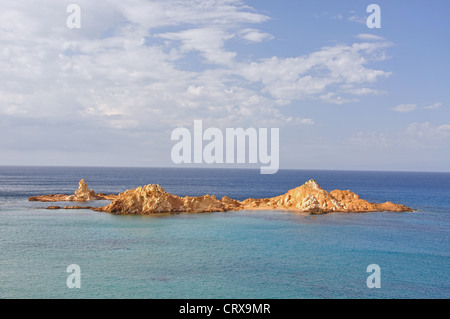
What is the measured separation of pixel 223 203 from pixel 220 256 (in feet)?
110

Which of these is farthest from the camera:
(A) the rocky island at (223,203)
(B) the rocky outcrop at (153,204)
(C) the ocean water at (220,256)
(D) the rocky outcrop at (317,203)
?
(D) the rocky outcrop at (317,203)

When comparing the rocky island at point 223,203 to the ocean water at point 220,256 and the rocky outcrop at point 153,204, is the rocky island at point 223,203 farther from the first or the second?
the ocean water at point 220,256

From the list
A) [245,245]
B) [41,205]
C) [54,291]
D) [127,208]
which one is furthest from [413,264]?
[41,205]

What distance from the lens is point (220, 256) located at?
34.4m

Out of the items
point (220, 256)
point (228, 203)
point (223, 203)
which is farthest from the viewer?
point (228, 203)

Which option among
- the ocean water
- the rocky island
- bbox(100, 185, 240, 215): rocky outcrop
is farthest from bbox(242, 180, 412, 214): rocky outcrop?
bbox(100, 185, 240, 215): rocky outcrop

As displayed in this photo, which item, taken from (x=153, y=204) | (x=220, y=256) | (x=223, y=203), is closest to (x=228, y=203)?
(x=223, y=203)

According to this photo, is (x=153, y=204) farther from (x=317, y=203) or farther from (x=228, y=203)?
(x=317, y=203)

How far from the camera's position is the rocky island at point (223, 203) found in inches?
2430

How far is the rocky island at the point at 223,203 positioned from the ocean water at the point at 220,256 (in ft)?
14.1

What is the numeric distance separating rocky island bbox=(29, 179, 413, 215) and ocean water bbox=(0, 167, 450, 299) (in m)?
4.30

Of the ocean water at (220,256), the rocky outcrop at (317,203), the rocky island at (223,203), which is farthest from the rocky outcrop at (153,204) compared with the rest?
the rocky outcrop at (317,203)
